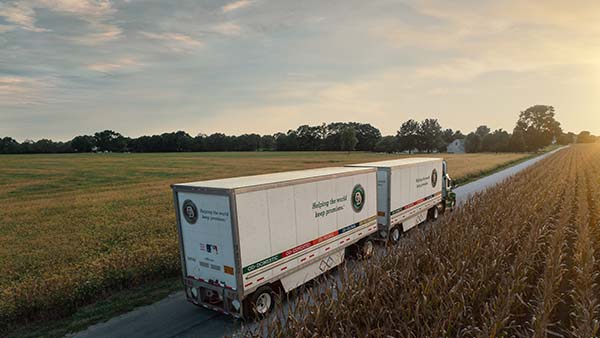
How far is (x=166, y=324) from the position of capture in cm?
716

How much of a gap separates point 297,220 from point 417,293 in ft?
10.1

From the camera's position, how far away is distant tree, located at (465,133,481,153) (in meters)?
121

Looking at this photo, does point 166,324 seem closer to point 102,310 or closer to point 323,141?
point 102,310

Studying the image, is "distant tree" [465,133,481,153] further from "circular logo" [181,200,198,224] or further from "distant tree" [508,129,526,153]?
Answer: "circular logo" [181,200,198,224]

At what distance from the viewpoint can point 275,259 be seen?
23.5 ft

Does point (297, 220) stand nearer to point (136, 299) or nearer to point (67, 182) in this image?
point (136, 299)

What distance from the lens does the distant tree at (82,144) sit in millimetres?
124562

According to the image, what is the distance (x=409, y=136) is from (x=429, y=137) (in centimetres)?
814

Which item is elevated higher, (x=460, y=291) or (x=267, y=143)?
(x=267, y=143)

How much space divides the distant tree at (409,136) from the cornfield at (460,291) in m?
116

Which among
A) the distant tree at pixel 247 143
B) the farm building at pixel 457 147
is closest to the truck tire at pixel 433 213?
the distant tree at pixel 247 143

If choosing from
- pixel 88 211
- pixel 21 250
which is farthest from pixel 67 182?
pixel 21 250

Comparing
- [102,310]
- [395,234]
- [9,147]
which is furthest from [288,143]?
[102,310]

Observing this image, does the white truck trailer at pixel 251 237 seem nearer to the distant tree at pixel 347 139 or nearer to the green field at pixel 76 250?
the green field at pixel 76 250
